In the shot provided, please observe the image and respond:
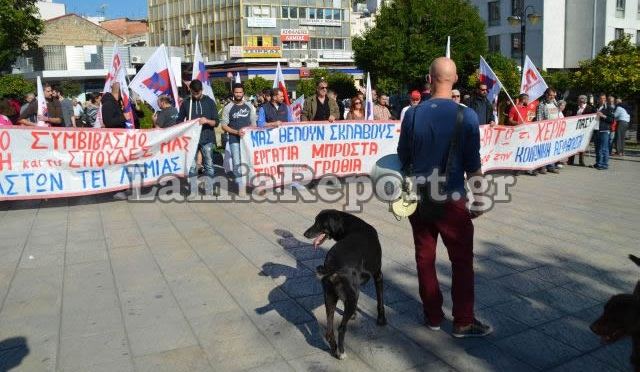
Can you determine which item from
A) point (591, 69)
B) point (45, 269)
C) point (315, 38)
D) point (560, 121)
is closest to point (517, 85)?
point (591, 69)

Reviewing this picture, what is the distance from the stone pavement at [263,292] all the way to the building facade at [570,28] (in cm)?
4619

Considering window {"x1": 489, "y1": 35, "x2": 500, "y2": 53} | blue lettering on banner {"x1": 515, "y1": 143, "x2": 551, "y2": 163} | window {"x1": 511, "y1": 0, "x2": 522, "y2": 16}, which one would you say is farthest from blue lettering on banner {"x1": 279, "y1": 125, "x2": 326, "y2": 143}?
window {"x1": 489, "y1": 35, "x2": 500, "y2": 53}

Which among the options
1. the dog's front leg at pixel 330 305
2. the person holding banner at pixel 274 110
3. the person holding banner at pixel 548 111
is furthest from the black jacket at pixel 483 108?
the dog's front leg at pixel 330 305

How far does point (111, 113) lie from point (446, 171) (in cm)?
774

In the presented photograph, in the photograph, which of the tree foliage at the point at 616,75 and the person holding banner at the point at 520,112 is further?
the tree foliage at the point at 616,75

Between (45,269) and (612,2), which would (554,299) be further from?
(612,2)

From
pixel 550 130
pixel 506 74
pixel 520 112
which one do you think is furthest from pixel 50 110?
pixel 506 74

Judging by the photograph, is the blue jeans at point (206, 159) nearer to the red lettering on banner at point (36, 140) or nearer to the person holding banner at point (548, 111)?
the red lettering on banner at point (36, 140)

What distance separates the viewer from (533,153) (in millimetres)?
11906

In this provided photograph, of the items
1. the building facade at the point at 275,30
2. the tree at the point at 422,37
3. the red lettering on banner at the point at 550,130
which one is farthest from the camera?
the building facade at the point at 275,30

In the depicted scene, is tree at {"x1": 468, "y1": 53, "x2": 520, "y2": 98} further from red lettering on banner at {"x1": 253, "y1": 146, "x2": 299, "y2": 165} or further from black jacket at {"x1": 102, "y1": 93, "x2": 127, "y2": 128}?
black jacket at {"x1": 102, "y1": 93, "x2": 127, "y2": 128}

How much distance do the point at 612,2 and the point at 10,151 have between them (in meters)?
51.0

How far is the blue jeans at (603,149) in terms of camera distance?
42.4 feet

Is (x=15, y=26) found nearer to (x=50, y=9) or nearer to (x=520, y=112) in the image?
(x=520, y=112)
